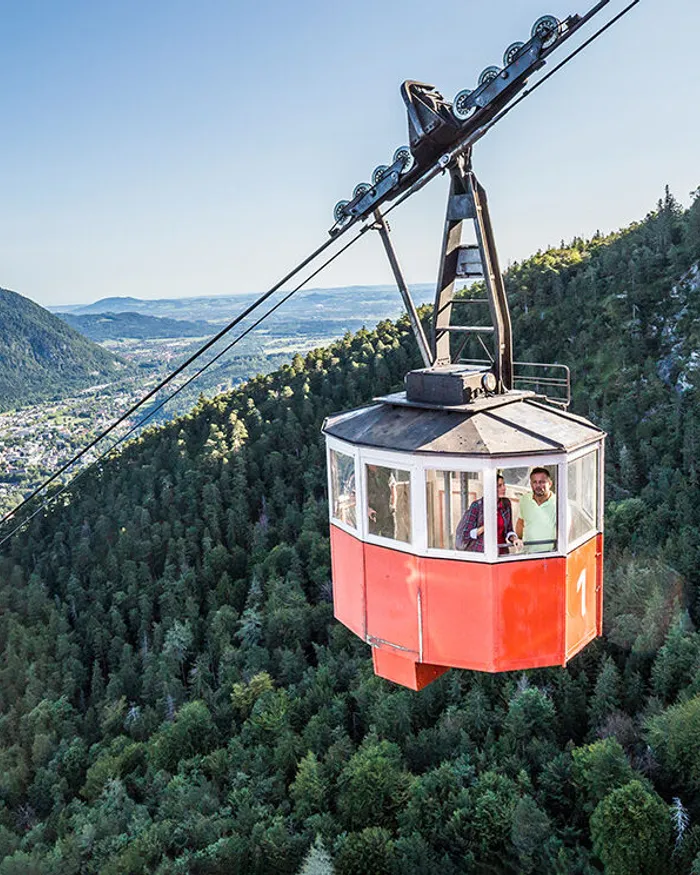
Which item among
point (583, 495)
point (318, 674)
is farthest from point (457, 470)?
point (318, 674)

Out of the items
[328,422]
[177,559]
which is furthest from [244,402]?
[328,422]

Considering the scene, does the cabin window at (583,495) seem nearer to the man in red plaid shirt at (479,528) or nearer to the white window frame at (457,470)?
the white window frame at (457,470)

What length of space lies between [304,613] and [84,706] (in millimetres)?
26475

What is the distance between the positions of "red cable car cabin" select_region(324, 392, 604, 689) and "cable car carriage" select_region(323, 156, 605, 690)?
0.05 ft

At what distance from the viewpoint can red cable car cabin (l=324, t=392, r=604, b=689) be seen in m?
8.98

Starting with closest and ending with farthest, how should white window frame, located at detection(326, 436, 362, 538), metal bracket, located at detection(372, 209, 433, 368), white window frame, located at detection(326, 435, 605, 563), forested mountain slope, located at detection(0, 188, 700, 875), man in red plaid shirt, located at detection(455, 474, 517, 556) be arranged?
white window frame, located at detection(326, 435, 605, 563) < man in red plaid shirt, located at detection(455, 474, 517, 556) < white window frame, located at detection(326, 436, 362, 538) < metal bracket, located at detection(372, 209, 433, 368) < forested mountain slope, located at detection(0, 188, 700, 875)

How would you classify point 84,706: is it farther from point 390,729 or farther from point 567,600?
point 567,600

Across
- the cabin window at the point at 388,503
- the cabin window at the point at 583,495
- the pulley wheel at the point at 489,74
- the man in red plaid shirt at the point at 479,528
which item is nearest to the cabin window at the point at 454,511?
the man in red plaid shirt at the point at 479,528

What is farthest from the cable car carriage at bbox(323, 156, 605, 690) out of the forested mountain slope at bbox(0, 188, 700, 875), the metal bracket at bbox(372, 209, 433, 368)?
the forested mountain slope at bbox(0, 188, 700, 875)

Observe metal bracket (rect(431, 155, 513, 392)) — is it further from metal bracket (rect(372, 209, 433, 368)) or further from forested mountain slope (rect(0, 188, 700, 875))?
forested mountain slope (rect(0, 188, 700, 875))

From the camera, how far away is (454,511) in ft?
30.4

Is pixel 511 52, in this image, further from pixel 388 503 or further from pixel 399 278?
pixel 388 503

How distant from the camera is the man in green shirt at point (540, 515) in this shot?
9227 mm

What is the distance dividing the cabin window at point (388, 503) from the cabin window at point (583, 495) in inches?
70.7
